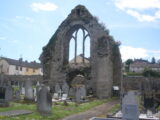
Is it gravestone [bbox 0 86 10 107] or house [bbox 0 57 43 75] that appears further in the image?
house [bbox 0 57 43 75]

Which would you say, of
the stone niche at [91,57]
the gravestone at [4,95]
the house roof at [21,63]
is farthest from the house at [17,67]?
the gravestone at [4,95]

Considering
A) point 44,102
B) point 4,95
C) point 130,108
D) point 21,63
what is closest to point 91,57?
point 4,95

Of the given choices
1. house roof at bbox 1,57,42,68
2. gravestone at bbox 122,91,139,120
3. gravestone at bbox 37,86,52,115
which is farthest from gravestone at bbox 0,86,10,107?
house roof at bbox 1,57,42,68

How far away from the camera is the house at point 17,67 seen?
7502 centimetres

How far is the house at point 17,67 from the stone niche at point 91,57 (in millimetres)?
40791

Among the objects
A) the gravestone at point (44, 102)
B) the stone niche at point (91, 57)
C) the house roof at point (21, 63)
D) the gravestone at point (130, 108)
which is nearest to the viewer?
the gravestone at point (130, 108)

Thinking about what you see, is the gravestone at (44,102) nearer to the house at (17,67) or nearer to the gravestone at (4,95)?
the gravestone at (4,95)

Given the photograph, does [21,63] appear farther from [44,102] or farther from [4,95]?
[44,102]

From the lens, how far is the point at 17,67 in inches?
3059

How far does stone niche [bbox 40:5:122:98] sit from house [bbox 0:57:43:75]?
40791 mm

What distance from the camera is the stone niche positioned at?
30328 millimetres

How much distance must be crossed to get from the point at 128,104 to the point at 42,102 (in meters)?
5.74

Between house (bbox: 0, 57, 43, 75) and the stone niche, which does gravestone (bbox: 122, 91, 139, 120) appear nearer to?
the stone niche

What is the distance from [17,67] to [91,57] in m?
49.6
